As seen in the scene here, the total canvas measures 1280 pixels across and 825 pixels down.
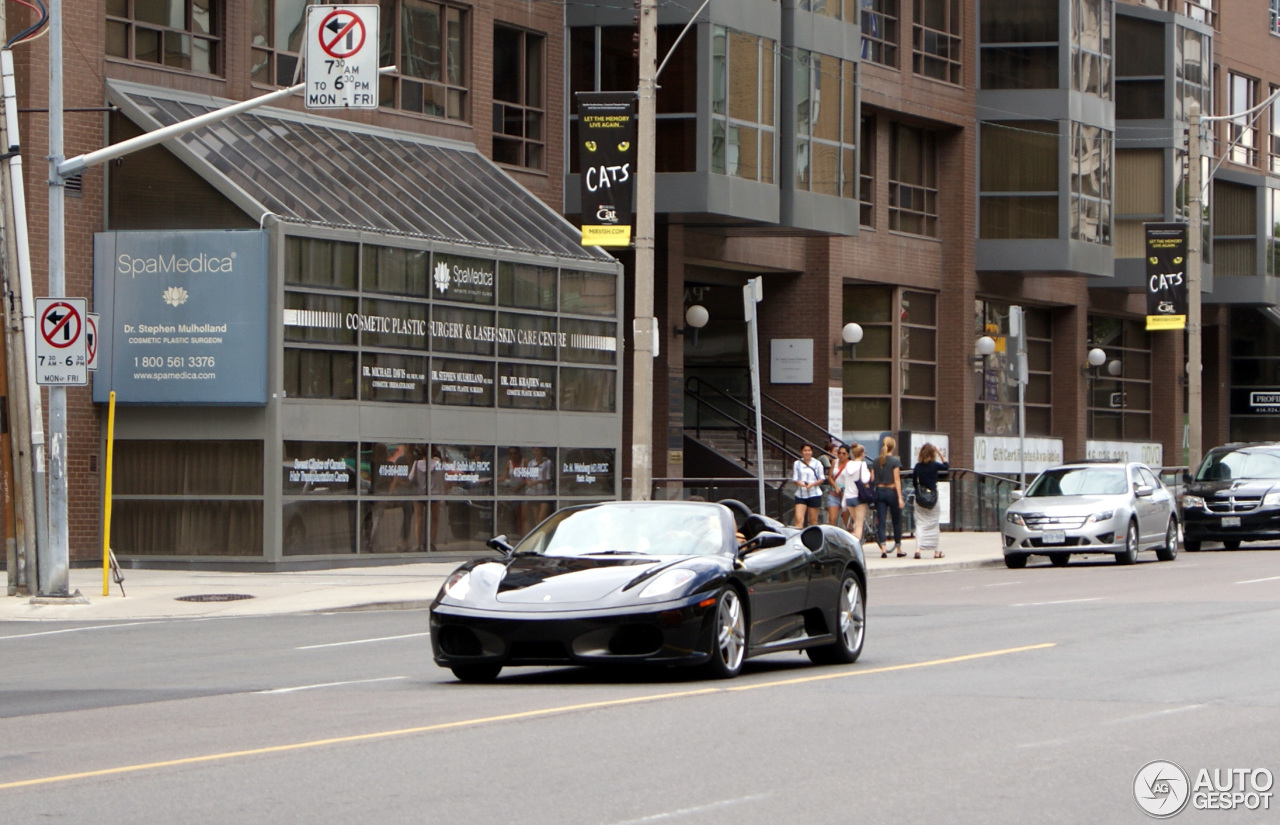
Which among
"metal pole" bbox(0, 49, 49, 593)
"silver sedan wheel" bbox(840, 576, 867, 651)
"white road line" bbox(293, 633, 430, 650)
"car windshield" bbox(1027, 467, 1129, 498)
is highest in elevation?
"metal pole" bbox(0, 49, 49, 593)

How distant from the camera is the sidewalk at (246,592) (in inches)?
782

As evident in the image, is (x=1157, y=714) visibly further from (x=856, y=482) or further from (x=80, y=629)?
(x=856, y=482)

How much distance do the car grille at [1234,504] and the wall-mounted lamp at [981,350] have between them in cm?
989

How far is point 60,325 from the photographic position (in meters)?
20.4

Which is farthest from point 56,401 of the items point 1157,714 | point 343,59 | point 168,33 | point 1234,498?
point 1234,498

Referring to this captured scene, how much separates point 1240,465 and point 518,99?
14.7 metres

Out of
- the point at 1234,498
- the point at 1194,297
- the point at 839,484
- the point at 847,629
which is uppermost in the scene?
the point at 1194,297

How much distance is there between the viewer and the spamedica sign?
81.5 feet

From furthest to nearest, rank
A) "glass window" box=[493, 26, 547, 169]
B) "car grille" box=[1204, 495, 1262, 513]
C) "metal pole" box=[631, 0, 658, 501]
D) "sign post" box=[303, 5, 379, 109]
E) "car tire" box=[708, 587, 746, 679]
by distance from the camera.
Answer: "car grille" box=[1204, 495, 1262, 513]
"glass window" box=[493, 26, 547, 169]
"metal pole" box=[631, 0, 658, 501]
"sign post" box=[303, 5, 379, 109]
"car tire" box=[708, 587, 746, 679]

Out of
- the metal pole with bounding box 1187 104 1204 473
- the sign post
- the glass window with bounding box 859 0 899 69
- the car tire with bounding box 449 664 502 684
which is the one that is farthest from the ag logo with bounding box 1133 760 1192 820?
the metal pole with bounding box 1187 104 1204 473

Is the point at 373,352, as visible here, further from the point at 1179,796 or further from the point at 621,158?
the point at 1179,796

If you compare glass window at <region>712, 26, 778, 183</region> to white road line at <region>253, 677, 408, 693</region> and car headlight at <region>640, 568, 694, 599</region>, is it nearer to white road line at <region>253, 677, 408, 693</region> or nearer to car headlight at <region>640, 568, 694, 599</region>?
white road line at <region>253, 677, 408, 693</region>

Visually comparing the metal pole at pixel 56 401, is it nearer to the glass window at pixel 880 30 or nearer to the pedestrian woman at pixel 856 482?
the pedestrian woman at pixel 856 482

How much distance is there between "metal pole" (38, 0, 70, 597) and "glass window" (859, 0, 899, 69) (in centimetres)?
2204
